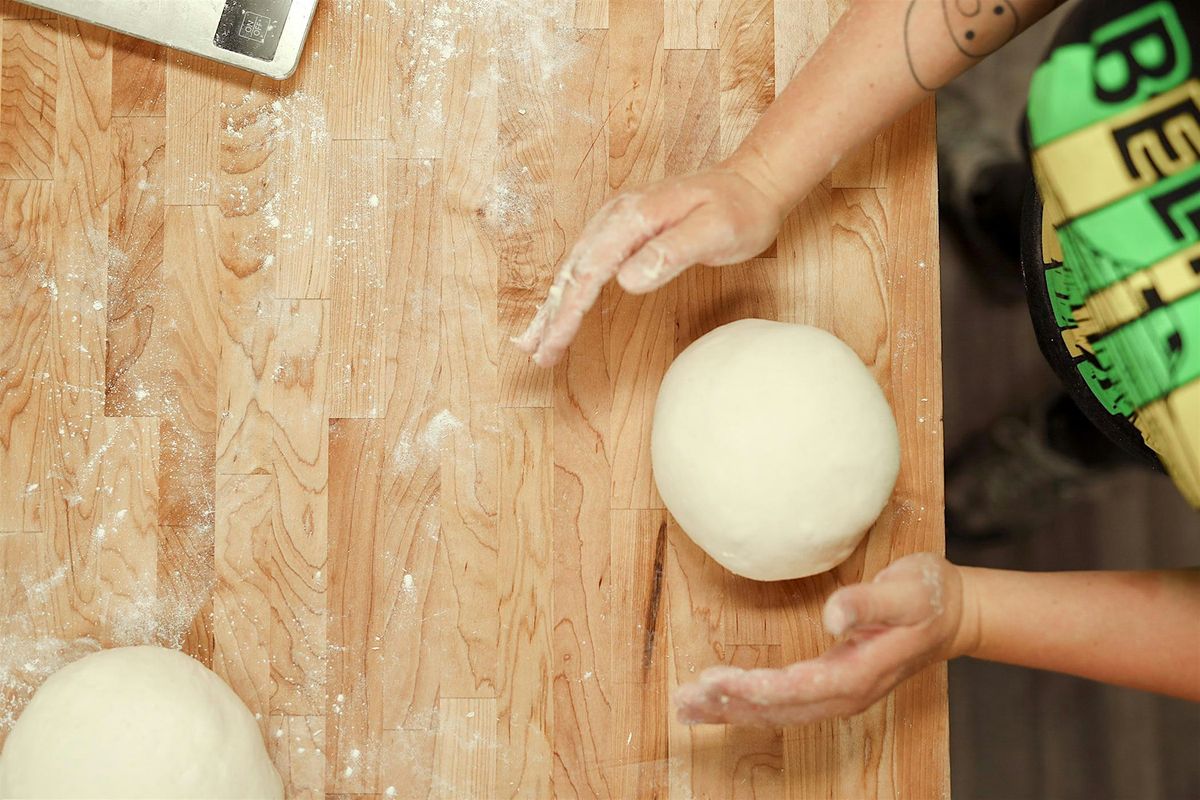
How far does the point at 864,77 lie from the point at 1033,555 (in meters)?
0.73

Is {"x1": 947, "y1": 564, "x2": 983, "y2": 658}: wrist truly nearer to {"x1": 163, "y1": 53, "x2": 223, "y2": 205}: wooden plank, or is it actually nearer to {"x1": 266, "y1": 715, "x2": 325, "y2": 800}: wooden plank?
{"x1": 266, "y1": 715, "x2": 325, "y2": 800}: wooden plank

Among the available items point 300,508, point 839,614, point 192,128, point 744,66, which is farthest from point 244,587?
point 744,66

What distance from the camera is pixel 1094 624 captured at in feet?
2.26

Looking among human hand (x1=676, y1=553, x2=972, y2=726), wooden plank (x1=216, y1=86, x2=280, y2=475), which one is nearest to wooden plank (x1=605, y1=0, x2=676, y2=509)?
human hand (x1=676, y1=553, x2=972, y2=726)

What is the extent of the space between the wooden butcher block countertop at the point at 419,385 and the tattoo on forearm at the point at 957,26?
0.12 metres

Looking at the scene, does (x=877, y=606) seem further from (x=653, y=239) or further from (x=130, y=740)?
(x=130, y=740)

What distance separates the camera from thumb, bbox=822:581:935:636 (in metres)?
0.63

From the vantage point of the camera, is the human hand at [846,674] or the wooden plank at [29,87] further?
the wooden plank at [29,87]

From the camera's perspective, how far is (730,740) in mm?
833

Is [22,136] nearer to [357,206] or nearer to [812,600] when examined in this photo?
[357,206]

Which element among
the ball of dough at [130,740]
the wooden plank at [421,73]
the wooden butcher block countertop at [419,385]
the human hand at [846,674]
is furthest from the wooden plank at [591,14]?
the ball of dough at [130,740]

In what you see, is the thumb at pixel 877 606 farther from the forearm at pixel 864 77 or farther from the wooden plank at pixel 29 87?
the wooden plank at pixel 29 87

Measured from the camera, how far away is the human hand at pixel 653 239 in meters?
0.72

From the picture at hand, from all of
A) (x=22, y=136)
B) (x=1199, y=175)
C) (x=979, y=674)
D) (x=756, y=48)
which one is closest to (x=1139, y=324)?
(x=1199, y=175)
